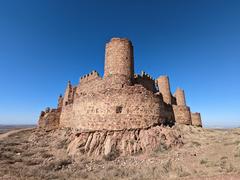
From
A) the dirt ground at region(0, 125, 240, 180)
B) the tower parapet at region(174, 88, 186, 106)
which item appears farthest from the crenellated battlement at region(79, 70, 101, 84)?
the tower parapet at region(174, 88, 186, 106)

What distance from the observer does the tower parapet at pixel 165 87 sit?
81.6 ft

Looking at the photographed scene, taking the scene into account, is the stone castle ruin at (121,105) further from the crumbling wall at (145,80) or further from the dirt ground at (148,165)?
the crumbling wall at (145,80)

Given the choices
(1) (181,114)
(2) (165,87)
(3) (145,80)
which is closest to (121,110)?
(3) (145,80)

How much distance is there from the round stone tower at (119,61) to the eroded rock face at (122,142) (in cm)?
549

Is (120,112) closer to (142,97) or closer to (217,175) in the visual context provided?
(142,97)

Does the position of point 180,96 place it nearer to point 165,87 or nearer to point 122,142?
point 165,87

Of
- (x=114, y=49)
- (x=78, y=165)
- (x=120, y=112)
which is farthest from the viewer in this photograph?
(x=114, y=49)

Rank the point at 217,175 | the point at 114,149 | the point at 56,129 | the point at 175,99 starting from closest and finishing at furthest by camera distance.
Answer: the point at 217,175
the point at 114,149
the point at 56,129
the point at 175,99

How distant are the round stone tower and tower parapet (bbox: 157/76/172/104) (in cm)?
995

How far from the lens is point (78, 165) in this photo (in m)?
10.4

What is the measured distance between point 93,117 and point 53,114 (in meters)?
12.3

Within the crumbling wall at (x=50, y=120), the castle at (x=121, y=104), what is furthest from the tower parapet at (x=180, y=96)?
the crumbling wall at (x=50, y=120)

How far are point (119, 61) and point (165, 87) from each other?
39.3 ft

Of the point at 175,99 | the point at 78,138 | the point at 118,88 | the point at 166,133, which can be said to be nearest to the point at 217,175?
the point at 166,133
